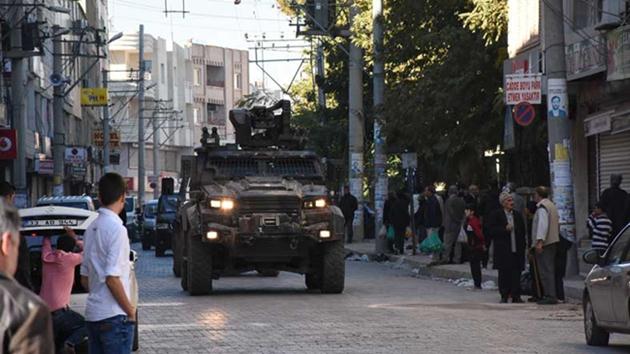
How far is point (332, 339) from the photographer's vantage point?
659 inches

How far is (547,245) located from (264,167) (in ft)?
20.5

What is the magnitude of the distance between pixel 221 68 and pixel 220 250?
382 ft

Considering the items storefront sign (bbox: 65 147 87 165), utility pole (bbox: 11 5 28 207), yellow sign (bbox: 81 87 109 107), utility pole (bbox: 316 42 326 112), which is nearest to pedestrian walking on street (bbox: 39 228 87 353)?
utility pole (bbox: 11 5 28 207)

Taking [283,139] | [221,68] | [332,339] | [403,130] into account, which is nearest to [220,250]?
[283,139]

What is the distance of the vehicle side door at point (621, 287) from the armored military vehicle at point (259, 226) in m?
9.75

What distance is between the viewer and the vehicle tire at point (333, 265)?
24.8m

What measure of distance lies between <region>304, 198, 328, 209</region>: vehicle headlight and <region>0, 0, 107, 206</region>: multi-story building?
17799 millimetres

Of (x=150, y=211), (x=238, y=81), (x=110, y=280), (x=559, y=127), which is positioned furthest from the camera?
(x=238, y=81)

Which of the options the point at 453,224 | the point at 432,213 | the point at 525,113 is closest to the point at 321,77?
the point at 432,213

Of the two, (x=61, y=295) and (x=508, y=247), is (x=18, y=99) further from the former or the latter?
(x=61, y=295)

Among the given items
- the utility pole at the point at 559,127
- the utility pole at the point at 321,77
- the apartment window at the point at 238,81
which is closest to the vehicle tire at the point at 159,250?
the utility pole at the point at 321,77

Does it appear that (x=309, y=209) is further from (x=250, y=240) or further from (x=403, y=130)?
(x=403, y=130)

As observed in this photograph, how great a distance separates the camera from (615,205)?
82.7 feet

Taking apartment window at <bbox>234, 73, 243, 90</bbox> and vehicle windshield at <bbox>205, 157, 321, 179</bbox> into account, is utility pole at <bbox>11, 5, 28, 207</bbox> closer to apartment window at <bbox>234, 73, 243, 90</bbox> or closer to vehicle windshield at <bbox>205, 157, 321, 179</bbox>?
vehicle windshield at <bbox>205, 157, 321, 179</bbox>
